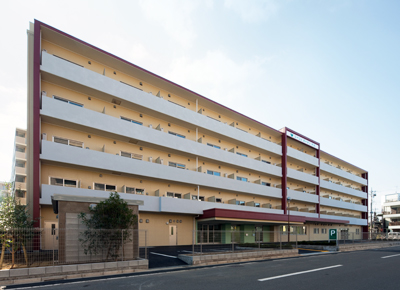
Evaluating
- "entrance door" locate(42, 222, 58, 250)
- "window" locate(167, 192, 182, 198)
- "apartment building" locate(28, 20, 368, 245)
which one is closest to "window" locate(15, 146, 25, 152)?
"apartment building" locate(28, 20, 368, 245)

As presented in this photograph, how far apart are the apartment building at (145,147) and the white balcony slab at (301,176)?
0.65 m

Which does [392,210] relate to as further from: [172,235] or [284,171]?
[172,235]

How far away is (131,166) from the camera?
95.3ft

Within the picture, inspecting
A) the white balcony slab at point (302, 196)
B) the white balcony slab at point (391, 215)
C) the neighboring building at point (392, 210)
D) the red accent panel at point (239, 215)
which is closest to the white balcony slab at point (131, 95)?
the red accent panel at point (239, 215)

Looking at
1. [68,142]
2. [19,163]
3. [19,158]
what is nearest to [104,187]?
[68,142]

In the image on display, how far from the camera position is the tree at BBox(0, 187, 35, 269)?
12.9 metres

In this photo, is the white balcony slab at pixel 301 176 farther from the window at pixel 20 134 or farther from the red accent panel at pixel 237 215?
the window at pixel 20 134

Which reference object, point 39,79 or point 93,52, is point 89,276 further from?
point 93,52

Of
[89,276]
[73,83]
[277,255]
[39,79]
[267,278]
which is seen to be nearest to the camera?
[267,278]

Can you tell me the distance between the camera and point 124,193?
28.3 m

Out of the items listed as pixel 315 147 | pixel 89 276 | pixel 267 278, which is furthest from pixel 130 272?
→ pixel 315 147

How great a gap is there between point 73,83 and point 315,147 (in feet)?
147

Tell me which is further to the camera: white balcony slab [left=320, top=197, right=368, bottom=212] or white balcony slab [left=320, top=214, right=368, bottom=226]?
white balcony slab [left=320, top=214, right=368, bottom=226]

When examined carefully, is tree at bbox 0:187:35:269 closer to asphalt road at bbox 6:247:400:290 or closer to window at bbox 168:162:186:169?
asphalt road at bbox 6:247:400:290
